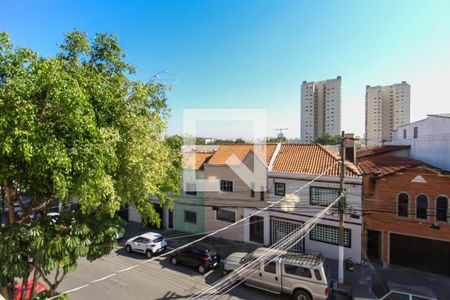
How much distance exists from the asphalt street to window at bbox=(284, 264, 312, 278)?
1.37 metres

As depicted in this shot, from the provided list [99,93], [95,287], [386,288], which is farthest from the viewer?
[95,287]

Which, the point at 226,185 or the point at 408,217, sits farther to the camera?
the point at 226,185

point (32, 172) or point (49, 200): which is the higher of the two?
point (32, 172)

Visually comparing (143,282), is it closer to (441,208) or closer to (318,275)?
(318,275)

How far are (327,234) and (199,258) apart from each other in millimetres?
7934

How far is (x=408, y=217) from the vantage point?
1384 cm

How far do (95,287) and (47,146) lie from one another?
10.4 metres

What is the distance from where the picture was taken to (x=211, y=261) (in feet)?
45.6

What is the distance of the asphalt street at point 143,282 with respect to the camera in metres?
11.7

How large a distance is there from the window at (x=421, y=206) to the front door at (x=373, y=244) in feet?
7.67

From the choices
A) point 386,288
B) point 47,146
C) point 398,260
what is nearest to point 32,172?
point 47,146

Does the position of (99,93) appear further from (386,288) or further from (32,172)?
(386,288)

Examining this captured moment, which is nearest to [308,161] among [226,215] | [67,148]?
[226,215]

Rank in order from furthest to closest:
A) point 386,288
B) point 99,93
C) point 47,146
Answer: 1. point 386,288
2. point 99,93
3. point 47,146
